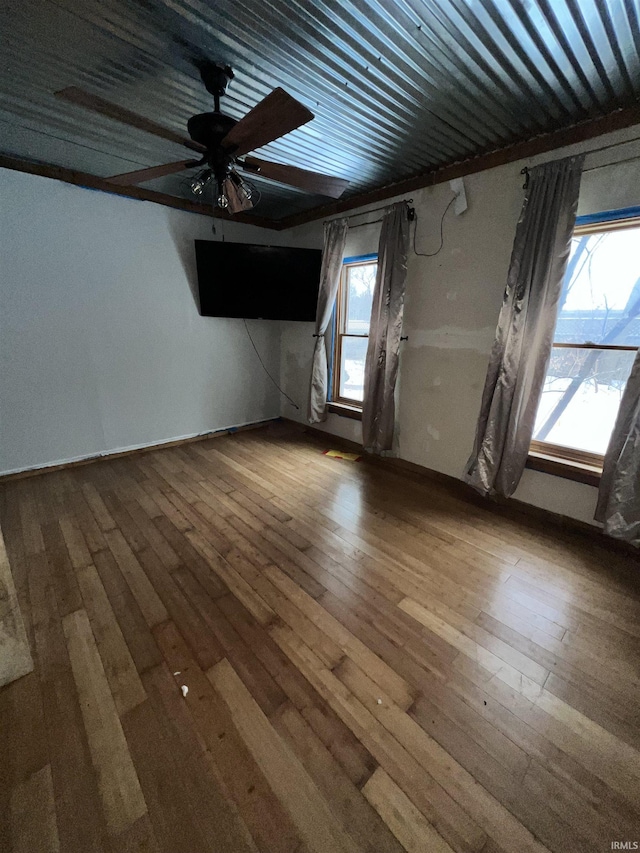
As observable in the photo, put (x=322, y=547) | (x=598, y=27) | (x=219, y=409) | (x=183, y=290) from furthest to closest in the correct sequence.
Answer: (x=219, y=409)
(x=183, y=290)
(x=322, y=547)
(x=598, y=27)

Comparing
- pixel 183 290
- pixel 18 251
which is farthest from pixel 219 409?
pixel 18 251

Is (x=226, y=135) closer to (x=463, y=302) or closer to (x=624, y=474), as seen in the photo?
(x=463, y=302)

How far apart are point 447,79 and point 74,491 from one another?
12.4 feet

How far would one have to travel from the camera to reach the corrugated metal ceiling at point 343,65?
134 cm

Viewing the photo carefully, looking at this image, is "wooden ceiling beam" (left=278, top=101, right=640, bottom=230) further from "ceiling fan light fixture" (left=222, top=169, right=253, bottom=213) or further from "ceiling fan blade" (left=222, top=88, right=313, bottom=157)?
"ceiling fan blade" (left=222, top=88, right=313, bottom=157)

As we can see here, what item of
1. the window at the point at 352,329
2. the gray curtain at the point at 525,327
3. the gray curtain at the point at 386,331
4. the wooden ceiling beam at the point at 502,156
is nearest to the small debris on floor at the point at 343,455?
the gray curtain at the point at 386,331

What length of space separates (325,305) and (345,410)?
121 centimetres

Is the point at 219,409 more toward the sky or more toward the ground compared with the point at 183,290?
more toward the ground

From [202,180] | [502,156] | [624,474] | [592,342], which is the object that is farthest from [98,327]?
[624,474]

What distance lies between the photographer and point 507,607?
1716 mm

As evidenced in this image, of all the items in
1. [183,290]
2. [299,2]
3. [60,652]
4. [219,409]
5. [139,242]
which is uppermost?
[299,2]

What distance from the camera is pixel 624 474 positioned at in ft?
6.58

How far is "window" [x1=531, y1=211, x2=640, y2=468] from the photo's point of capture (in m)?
2.03

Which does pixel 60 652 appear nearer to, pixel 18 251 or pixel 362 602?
pixel 362 602
